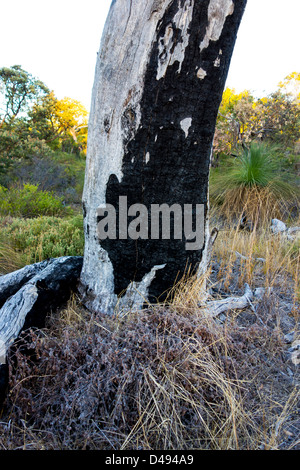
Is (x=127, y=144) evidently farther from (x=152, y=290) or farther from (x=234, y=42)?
(x=152, y=290)

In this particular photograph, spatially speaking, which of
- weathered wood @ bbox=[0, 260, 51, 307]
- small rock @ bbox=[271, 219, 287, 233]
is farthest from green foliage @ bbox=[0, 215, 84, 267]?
small rock @ bbox=[271, 219, 287, 233]

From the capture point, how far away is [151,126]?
1943mm

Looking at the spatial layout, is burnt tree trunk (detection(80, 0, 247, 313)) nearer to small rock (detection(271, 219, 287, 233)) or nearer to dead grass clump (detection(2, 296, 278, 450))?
dead grass clump (detection(2, 296, 278, 450))

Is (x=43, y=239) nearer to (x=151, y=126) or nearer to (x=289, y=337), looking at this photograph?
(x=151, y=126)

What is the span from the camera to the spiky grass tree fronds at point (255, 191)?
6195mm

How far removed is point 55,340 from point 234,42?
234cm

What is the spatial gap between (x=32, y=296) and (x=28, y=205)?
444cm

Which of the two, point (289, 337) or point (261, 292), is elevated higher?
point (261, 292)

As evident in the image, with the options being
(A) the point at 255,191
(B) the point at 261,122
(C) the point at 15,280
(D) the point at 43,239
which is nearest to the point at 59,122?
(B) the point at 261,122

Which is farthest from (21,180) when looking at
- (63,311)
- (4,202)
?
(63,311)

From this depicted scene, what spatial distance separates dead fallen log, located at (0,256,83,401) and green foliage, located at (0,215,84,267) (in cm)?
79

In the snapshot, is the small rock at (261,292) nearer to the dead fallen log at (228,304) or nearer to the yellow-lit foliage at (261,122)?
the dead fallen log at (228,304)

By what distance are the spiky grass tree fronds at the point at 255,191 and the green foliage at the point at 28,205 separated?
363 cm

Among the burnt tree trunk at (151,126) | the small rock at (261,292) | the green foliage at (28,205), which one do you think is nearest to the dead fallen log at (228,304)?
the small rock at (261,292)
